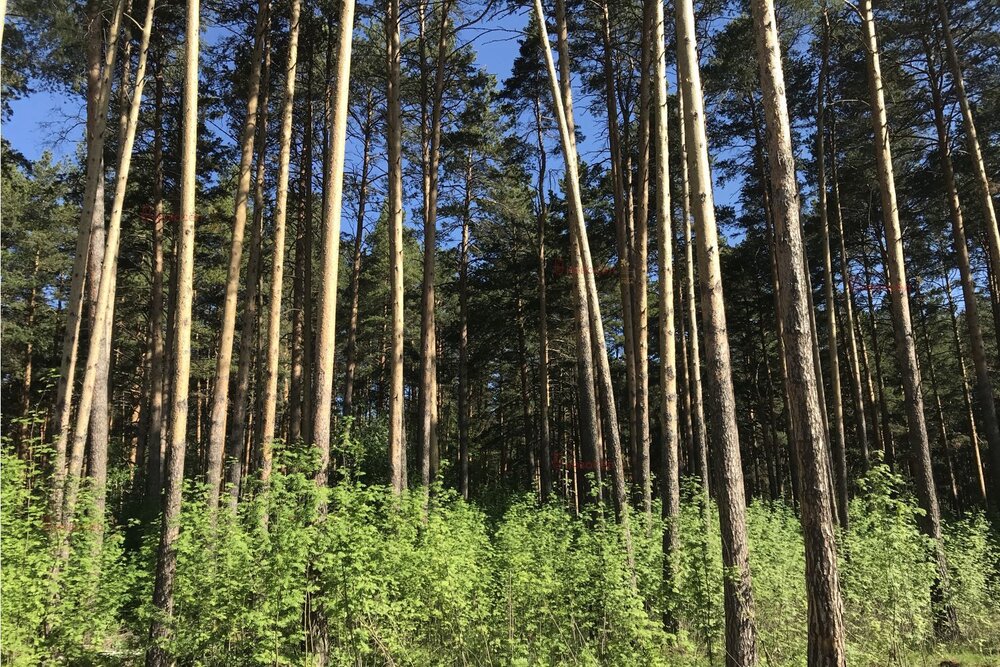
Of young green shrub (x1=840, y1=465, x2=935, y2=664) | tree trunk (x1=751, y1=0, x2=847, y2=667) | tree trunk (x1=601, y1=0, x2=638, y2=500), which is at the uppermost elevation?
tree trunk (x1=601, y1=0, x2=638, y2=500)

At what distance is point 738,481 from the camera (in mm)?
6098

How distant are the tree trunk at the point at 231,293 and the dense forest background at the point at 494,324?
0.30ft

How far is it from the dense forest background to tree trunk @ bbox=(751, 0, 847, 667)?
→ 0.10ft

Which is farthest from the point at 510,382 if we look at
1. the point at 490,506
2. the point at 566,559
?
the point at 566,559

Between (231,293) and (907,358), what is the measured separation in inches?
470

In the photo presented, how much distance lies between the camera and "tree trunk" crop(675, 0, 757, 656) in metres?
5.85

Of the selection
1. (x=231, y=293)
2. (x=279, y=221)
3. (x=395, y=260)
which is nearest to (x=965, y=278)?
(x=395, y=260)

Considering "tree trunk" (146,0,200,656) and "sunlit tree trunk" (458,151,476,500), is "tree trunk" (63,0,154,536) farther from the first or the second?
"sunlit tree trunk" (458,151,476,500)

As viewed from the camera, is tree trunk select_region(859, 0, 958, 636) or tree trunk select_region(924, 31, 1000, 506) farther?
tree trunk select_region(924, 31, 1000, 506)

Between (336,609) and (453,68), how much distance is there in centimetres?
1336

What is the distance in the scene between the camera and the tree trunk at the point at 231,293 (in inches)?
384

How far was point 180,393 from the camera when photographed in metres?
7.74

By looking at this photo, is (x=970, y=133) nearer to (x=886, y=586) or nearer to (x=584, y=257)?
(x=584, y=257)

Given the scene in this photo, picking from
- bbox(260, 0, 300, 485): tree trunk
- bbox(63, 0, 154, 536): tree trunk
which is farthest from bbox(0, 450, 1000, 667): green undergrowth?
bbox(260, 0, 300, 485): tree trunk
